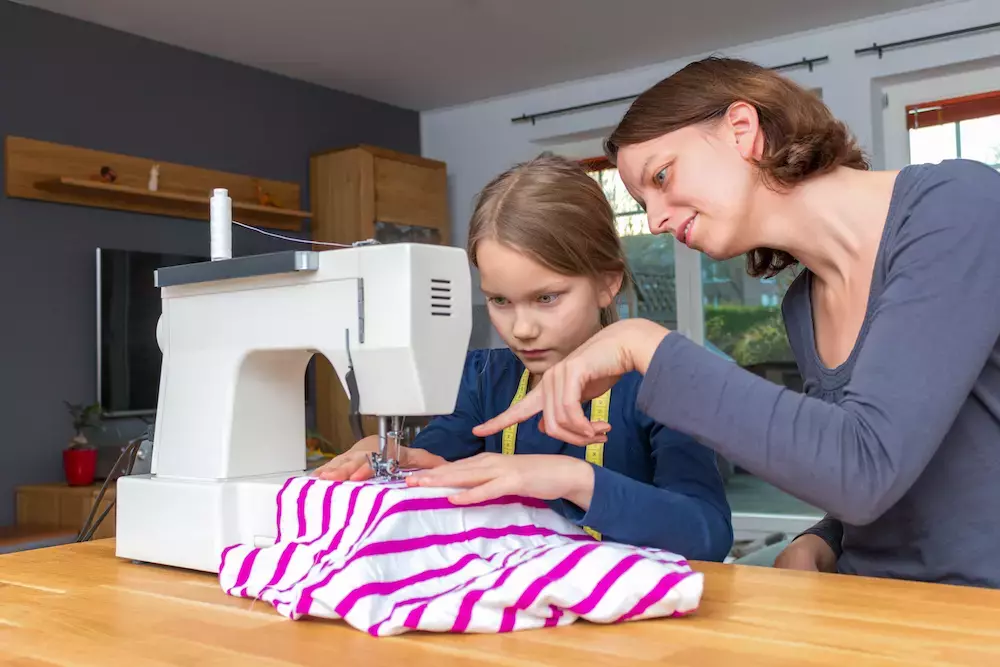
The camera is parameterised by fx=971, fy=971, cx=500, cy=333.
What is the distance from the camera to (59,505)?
11.9 feet

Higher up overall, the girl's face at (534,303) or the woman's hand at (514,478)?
the girl's face at (534,303)

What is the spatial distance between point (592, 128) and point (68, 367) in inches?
113

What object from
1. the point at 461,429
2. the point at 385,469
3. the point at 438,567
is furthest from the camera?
the point at 461,429

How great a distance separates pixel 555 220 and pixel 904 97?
3701mm

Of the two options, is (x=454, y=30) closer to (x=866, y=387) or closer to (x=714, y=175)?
(x=714, y=175)

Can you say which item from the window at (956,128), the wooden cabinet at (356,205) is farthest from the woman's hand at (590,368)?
the wooden cabinet at (356,205)

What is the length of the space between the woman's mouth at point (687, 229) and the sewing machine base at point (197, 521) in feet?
1.76

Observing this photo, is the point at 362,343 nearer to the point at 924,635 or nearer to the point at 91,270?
the point at 924,635

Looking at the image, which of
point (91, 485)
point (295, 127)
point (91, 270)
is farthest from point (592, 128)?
point (91, 485)

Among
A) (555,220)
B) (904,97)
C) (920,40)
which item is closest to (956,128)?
(904,97)

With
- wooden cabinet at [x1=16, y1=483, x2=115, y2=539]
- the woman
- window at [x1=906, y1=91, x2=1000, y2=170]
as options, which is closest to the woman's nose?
the woman

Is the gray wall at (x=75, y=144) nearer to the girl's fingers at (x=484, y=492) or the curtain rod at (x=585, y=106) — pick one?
the curtain rod at (x=585, y=106)

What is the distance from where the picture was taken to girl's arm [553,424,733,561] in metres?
1.01

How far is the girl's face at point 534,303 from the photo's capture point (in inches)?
51.3
